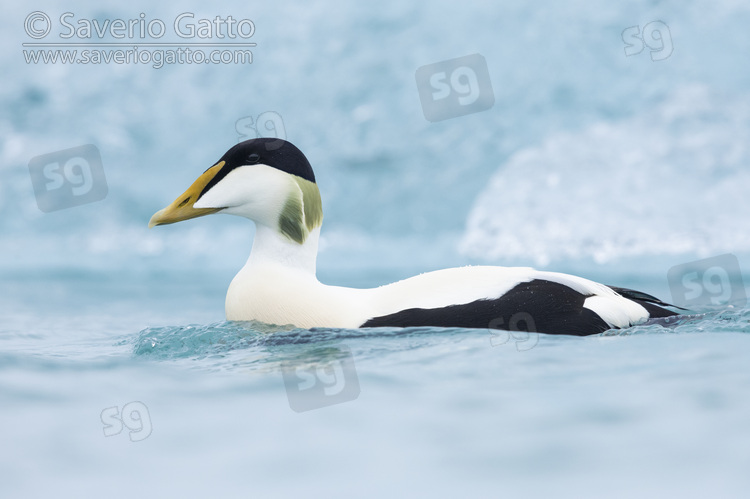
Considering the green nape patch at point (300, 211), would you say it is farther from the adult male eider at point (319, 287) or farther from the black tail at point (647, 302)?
the black tail at point (647, 302)

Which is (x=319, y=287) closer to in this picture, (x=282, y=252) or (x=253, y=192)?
(x=282, y=252)

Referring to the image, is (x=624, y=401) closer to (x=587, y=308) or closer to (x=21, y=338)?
(x=587, y=308)

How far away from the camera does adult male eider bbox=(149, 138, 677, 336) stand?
2695 millimetres

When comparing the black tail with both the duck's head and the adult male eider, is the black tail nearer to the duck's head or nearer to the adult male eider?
the adult male eider

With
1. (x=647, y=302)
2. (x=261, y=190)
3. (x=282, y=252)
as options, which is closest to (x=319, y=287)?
(x=282, y=252)

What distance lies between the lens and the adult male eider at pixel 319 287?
2.70 metres

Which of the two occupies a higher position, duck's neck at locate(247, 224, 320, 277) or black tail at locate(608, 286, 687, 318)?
duck's neck at locate(247, 224, 320, 277)

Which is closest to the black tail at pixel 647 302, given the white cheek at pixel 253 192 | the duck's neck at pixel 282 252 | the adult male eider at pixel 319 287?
the adult male eider at pixel 319 287

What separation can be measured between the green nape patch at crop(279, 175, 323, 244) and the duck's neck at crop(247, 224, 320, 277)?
21 mm

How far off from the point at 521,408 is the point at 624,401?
0.85 ft

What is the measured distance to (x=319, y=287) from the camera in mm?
2865

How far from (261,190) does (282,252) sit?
218 mm

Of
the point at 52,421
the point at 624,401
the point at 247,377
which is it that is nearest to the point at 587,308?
the point at 624,401

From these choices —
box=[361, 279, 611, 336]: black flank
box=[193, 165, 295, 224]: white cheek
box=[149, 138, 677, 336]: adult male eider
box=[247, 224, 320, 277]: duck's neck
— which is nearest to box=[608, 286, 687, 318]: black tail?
box=[149, 138, 677, 336]: adult male eider
